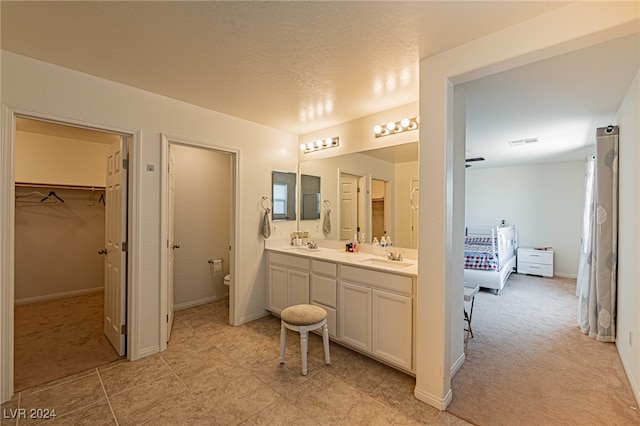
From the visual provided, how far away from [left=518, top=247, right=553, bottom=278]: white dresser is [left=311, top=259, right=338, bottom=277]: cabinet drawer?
5.31 metres

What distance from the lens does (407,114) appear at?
2.79 meters

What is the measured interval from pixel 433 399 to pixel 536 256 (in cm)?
542

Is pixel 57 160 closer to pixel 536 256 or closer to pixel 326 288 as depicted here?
pixel 326 288

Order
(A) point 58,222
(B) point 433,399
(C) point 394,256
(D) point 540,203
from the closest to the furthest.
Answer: (B) point 433,399 → (C) point 394,256 → (A) point 58,222 → (D) point 540,203

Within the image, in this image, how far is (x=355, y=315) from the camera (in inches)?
104

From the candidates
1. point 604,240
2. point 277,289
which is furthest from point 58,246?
point 604,240

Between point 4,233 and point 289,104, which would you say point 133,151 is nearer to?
point 4,233

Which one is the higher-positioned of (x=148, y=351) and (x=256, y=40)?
(x=256, y=40)

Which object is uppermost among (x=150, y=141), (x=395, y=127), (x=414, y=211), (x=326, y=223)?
(x=395, y=127)

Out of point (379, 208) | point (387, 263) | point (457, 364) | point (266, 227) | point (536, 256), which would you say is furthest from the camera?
point (536, 256)

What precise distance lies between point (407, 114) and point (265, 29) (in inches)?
64.0

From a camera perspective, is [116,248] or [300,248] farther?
[300,248]

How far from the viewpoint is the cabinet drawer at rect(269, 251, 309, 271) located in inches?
125

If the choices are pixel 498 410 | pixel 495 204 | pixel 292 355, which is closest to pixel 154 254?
pixel 292 355
